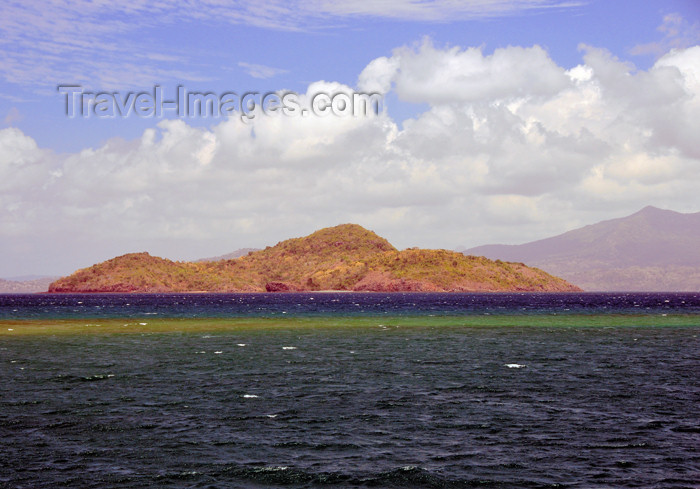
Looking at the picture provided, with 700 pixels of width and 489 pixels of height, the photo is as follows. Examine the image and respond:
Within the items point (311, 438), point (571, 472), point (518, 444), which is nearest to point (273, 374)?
point (311, 438)

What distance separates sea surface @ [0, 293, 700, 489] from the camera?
2033 cm

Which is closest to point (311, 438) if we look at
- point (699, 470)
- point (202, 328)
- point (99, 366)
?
point (699, 470)

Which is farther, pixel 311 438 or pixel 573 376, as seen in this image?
pixel 573 376

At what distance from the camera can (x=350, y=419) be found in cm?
2789

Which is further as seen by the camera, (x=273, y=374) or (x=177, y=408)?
(x=273, y=374)

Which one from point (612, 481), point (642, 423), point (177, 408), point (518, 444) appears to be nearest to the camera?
point (612, 481)

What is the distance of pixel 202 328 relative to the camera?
8844 cm

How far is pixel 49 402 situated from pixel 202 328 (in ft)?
187

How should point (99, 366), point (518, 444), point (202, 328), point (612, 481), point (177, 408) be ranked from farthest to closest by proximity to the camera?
point (202, 328) < point (99, 366) < point (177, 408) < point (518, 444) < point (612, 481)

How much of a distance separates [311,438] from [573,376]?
22.0m

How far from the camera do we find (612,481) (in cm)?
1955

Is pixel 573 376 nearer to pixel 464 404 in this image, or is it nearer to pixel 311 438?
pixel 464 404

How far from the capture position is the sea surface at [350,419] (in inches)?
800

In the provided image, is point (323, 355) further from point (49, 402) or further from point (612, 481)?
point (612, 481)
